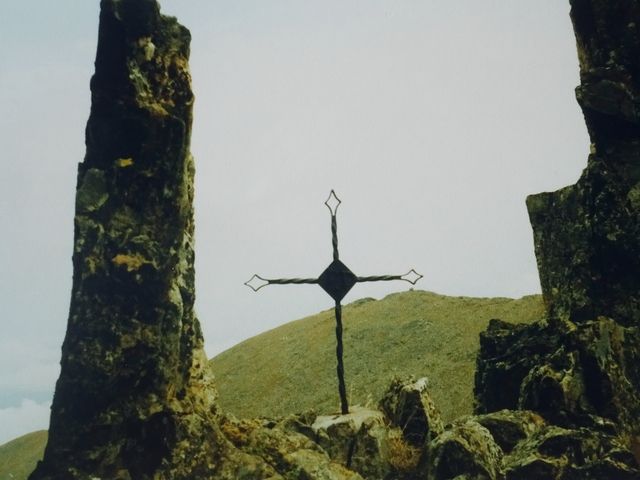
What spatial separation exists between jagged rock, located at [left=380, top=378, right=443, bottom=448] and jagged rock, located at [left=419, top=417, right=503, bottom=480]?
1.27 m

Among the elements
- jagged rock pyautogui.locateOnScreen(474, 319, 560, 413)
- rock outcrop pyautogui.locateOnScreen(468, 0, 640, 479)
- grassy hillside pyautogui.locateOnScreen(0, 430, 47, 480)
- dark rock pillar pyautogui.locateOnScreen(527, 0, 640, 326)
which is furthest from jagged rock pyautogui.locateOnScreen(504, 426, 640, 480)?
grassy hillside pyautogui.locateOnScreen(0, 430, 47, 480)

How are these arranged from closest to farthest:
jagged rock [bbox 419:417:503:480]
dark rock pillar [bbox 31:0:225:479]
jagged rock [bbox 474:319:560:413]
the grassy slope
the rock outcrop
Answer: dark rock pillar [bbox 31:0:225:479], jagged rock [bbox 419:417:503:480], the rock outcrop, jagged rock [bbox 474:319:560:413], the grassy slope

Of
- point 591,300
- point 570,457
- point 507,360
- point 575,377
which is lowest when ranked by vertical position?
point 570,457

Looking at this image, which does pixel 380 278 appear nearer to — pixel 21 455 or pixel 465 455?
pixel 465 455

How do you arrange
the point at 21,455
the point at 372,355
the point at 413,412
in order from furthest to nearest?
1. the point at 21,455
2. the point at 372,355
3. the point at 413,412

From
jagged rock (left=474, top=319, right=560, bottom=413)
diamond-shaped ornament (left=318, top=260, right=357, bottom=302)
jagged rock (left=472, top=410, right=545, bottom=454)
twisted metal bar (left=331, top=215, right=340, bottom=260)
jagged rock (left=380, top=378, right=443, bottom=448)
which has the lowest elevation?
jagged rock (left=472, top=410, right=545, bottom=454)

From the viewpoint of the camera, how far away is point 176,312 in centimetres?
909

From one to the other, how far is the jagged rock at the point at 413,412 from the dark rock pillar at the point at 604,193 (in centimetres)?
278

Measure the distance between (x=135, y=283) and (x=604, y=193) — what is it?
824cm

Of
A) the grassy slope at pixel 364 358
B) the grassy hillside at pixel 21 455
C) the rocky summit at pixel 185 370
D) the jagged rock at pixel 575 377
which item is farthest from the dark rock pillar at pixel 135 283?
the grassy hillside at pixel 21 455

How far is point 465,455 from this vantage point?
909cm

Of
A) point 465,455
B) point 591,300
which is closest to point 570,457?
point 465,455

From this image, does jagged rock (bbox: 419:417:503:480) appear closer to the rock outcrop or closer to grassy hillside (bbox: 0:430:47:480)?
the rock outcrop

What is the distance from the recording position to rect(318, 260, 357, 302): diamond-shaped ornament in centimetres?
1252
